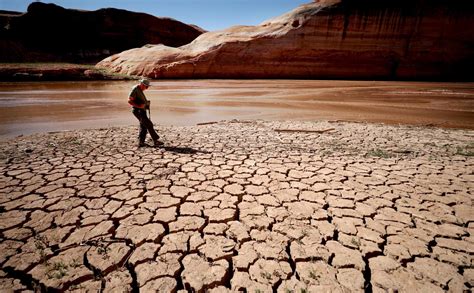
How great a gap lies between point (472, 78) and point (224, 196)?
29912 millimetres

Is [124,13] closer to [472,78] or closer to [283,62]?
[283,62]

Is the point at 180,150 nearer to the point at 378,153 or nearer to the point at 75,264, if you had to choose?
the point at 75,264

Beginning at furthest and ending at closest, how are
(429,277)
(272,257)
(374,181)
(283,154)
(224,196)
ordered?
(283,154)
(374,181)
(224,196)
(272,257)
(429,277)

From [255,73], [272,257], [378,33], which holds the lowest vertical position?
[272,257]

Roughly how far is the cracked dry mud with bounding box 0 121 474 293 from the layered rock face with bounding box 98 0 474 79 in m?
17.7

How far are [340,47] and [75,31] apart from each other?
4430 centimetres

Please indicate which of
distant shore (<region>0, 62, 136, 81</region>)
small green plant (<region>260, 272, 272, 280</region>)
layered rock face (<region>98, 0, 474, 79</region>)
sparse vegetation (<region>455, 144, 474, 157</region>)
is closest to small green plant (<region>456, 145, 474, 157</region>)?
sparse vegetation (<region>455, 144, 474, 157</region>)

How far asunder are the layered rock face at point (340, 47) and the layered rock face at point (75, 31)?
25.5 meters

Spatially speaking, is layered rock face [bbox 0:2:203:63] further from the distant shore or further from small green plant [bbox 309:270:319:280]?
small green plant [bbox 309:270:319:280]

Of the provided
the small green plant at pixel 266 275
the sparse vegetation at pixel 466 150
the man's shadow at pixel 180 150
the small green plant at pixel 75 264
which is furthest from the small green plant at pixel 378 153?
the small green plant at pixel 75 264

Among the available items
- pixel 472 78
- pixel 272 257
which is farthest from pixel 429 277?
pixel 472 78

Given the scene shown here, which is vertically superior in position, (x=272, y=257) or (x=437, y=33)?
(x=437, y=33)

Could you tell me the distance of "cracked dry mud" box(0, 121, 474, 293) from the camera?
5.10ft

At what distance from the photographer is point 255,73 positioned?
20.7 m
